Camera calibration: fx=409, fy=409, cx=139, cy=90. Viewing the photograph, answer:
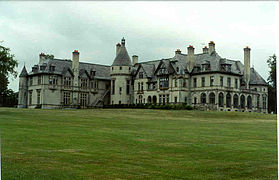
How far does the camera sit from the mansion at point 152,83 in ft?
224

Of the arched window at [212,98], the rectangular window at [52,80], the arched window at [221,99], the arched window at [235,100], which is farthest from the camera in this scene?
the rectangular window at [52,80]

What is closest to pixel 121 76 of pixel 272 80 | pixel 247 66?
pixel 247 66

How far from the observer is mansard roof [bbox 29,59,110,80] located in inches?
2933

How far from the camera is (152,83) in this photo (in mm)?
75062

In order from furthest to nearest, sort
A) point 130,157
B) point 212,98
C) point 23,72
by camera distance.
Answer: point 23,72, point 212,98, point 130,157

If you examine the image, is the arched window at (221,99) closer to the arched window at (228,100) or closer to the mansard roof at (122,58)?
the arched window at (228,100)

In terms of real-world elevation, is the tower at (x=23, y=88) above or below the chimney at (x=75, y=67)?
below

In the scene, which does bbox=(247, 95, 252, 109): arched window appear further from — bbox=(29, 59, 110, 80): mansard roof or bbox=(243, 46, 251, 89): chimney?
bbox=(29, 59, 110, 80): mansard roof

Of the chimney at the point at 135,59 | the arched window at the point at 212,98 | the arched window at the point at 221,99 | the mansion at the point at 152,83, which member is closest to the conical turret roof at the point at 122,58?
the mansion at the point at 152,83

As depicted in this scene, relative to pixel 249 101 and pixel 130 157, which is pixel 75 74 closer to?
pixel 249 101

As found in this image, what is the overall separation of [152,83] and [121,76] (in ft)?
20.3

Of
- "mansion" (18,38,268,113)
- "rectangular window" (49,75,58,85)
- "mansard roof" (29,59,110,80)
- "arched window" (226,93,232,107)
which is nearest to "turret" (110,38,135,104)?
"mansion" (18,38,268,113)

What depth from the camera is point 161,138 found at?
2338 cm

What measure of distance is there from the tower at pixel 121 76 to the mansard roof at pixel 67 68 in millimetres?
5887
